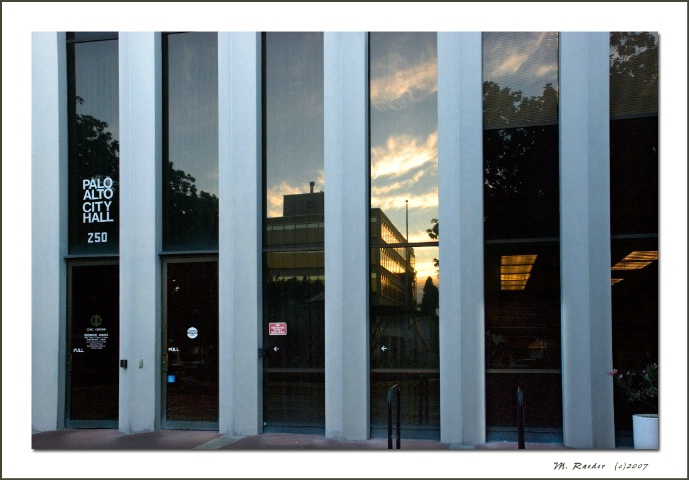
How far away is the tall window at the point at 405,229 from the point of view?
33.0 feet

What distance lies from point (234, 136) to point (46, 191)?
3315 millimetres

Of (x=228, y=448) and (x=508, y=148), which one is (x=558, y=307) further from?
(x=228, y=448)

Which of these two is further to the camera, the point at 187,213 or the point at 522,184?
the point at 187,213

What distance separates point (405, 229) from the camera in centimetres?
1023

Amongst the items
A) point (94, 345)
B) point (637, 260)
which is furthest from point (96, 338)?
point (637, 260)

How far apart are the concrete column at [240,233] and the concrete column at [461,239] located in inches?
110

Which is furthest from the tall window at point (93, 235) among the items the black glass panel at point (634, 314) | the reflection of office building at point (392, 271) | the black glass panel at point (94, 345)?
the black glass panel at point (634, 314)

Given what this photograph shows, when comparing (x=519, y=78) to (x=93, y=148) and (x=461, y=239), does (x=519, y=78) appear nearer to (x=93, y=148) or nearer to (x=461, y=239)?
(x=461, y=239)

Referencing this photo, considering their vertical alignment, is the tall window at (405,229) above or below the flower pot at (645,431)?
above

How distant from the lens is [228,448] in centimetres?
955

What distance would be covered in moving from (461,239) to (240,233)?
10.9 feet

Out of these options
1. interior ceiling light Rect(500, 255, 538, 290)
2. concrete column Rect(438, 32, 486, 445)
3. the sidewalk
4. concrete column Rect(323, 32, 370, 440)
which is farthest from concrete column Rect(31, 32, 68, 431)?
interior ceiling light Rect(500, 255, 538, 290)

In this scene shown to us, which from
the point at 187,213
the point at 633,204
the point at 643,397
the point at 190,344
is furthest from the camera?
the point at 187,213

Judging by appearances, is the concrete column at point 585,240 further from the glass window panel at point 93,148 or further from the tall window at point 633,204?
the glass window panel at point 93,148
